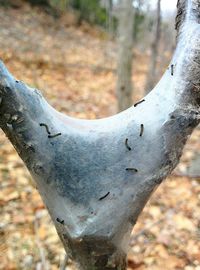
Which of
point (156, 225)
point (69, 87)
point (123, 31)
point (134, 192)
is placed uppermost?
point (134, 192)

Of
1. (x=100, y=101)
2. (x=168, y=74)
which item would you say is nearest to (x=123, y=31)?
(x=100, y=101)

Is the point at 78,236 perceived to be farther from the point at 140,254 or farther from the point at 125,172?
the point at 140,254

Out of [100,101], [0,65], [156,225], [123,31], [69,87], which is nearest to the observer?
[0,65]

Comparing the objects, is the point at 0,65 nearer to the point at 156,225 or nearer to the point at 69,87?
the point at 156,225

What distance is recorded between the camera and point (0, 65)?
3.21ft

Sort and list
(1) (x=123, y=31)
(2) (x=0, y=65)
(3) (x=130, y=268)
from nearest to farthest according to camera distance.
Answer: (2) (x=0, y=65), (3) (x=130, y=268), (1) (x=123, y=31)

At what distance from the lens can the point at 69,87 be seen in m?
8.59

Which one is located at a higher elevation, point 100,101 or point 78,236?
point 78,236

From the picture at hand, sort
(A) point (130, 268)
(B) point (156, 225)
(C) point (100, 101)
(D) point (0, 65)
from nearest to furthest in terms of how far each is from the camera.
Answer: (D) point (0, 65)
(A) point (130, 268)
(B) point (156, 225)
(C) point (100, 101)

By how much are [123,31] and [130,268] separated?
11.9 feet

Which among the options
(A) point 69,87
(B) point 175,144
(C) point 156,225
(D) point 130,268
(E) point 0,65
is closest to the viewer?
(E) point 0,65

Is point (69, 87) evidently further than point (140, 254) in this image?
Yes

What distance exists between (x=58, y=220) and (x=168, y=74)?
1.76 ft

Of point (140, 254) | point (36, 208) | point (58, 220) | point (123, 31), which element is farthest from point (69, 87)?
point (58, 220)
